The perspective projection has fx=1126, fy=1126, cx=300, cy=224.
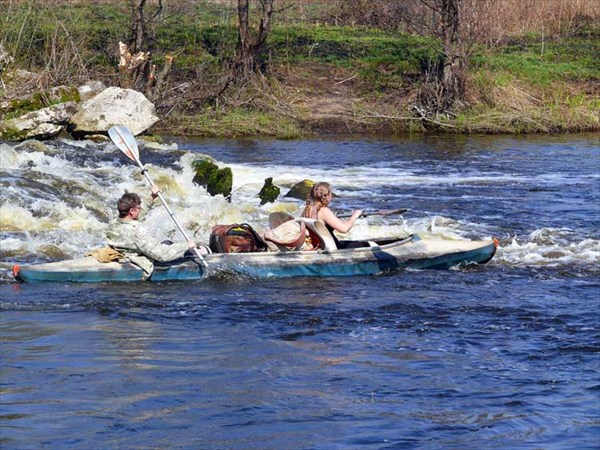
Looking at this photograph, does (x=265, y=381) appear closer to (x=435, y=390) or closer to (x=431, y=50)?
(x=435, y=390)

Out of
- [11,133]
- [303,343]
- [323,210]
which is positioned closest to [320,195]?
[323,210]

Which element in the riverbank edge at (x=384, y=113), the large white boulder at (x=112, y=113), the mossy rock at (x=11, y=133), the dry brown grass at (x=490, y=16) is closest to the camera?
the mossy rock at (x=11, y=133)

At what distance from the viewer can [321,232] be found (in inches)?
432

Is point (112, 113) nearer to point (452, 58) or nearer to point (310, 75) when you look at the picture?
point (310, 75)

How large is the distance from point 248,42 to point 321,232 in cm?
1686

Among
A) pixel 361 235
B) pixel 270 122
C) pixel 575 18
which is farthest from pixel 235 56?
pixel 361 235

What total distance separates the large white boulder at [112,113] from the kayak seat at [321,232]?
10.3m

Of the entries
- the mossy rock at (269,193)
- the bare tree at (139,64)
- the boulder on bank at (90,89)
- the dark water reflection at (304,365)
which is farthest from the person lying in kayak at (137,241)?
the bare tree at (139,64)

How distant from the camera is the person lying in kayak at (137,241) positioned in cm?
992

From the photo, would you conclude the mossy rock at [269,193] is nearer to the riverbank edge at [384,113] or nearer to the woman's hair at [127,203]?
the woman's hair at [127,203]

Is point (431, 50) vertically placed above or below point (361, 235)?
above

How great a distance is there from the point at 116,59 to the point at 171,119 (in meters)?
2.69

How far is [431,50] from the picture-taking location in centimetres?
2786

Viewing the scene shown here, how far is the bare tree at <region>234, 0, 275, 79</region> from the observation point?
26.9 meters
